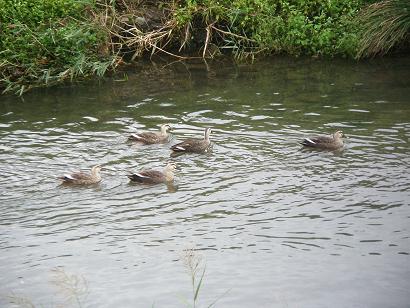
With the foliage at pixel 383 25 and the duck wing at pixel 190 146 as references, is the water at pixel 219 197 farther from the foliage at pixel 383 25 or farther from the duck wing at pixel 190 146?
the foliage at pixel 383 25

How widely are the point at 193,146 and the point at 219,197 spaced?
80.4 inches

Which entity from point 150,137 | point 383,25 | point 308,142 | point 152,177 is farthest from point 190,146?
point 383,25

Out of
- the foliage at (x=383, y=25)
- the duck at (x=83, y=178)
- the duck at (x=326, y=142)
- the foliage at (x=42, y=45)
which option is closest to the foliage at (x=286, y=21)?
the foliage at (x=383, y=25)

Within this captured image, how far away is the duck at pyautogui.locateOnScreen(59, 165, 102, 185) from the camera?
1276 centimetres

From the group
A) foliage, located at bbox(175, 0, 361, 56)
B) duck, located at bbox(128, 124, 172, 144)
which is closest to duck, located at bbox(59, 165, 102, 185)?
duck, located at bbox(128, 124, 172, 144)

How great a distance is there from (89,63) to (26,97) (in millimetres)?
1720

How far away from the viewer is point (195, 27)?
21141mm

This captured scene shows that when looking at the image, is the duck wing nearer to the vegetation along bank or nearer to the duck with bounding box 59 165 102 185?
the duck with bounding box 59 165 102 185

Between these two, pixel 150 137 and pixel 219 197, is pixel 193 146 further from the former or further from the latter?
pixel 219 197

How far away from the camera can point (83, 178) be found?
12.8m

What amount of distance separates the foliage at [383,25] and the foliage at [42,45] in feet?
19.4

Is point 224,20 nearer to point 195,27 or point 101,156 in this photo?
point 195,27

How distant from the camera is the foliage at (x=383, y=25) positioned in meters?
19.4

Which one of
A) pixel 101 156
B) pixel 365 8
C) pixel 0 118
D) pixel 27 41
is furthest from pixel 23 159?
pixel 365 8
